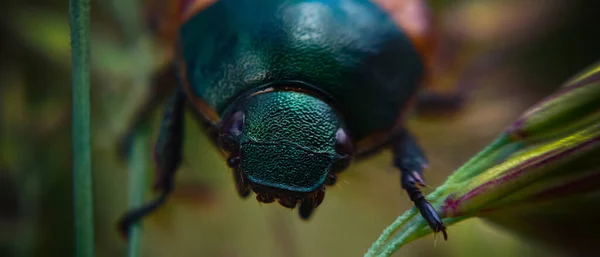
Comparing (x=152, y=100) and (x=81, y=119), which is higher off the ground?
(x=81, y=119)

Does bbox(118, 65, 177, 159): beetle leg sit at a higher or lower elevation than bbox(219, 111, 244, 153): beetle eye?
lower

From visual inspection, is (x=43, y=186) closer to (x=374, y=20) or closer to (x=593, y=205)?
(x=374, y=20)

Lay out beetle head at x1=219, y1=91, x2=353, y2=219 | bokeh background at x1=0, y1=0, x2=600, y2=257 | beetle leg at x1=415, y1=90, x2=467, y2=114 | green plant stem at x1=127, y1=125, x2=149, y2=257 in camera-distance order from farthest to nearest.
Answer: beetle leg at x1=415, y1=90, x2=467, y2=114
bokeh background at x1=0, y1=0, x2=600, y2=257
green plant stem at x1=127, y1=125, x2=149, y2=257
beetle head at x1=219, y1=91, x2=353, y2=219

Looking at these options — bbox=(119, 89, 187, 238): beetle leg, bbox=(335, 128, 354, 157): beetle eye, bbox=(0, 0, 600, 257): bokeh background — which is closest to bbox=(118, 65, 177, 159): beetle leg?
bbox=(0, 0, 600, 257): bokeh background

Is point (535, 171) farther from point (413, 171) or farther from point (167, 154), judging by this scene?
point (167, 154)

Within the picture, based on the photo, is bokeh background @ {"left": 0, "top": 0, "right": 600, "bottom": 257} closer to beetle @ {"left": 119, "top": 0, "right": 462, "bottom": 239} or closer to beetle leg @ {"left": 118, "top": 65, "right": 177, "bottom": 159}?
beetle leg @ {"left": 118, "top": 65, "right": 177, "bottom": 159}

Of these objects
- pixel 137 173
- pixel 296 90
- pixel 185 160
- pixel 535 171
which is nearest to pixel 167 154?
pixel 137 173
